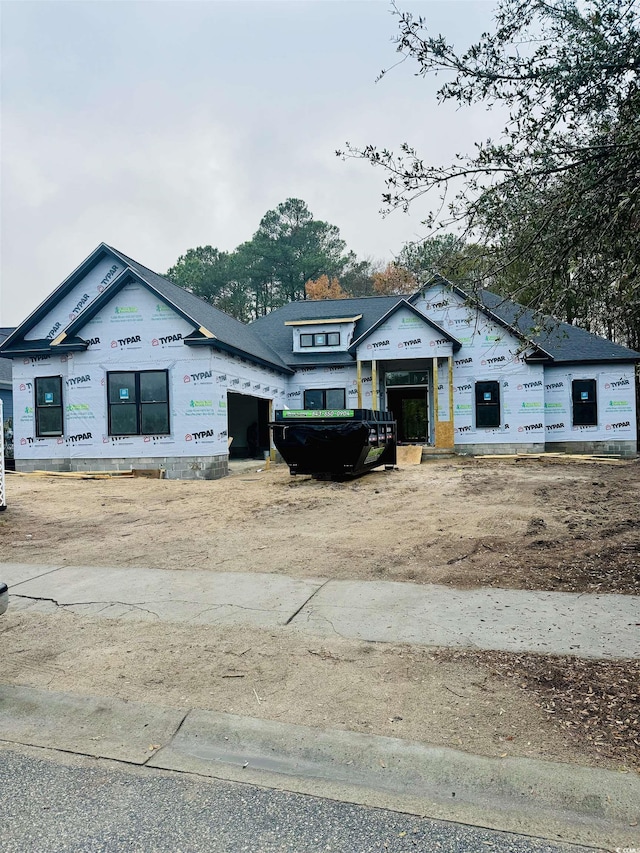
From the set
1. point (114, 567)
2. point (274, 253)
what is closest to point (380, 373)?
point (114, 567)

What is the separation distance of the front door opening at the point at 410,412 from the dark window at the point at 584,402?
6144mm

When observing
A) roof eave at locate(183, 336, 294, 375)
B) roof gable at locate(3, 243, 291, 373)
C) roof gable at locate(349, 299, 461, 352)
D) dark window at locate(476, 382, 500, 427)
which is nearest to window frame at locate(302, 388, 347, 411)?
roof gable at locate(349, 299, 461, 352)

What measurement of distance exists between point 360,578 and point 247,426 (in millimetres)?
19997

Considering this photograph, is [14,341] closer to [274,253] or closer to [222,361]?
[222,361]

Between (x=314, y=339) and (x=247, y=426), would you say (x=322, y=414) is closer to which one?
(x=314, y=339)

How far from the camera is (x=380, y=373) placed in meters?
23.9

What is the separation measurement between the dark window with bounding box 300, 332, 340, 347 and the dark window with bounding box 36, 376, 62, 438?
10068mm

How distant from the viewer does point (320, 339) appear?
81.3 ft

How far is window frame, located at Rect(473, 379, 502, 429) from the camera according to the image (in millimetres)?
22219

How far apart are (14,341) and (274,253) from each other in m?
28.7

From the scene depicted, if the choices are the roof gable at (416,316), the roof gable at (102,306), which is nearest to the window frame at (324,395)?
the roof gable at (416,316)

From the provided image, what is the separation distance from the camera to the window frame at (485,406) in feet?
72.9

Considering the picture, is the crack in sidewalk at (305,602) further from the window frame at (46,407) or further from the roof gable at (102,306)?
the window frame at (46,407)

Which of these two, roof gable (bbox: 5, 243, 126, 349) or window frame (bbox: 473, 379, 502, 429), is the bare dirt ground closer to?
roof gable (bbox: 5, 243, 126, 349)
